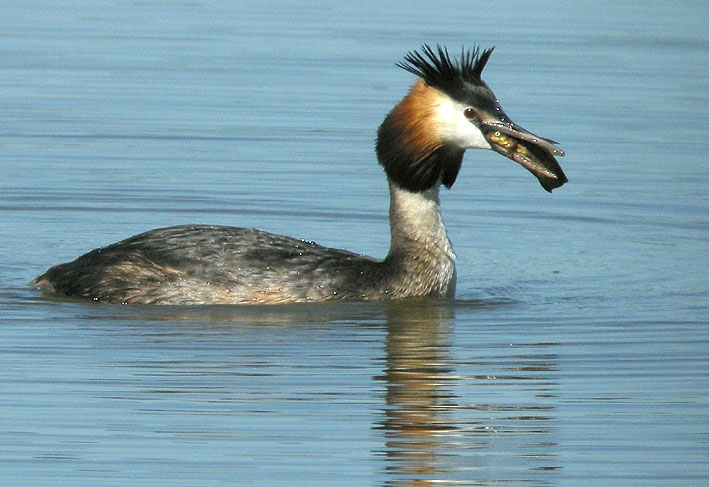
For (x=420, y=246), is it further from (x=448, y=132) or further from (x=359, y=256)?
(x=448, y=132)

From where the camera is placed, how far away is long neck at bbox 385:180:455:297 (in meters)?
13.2

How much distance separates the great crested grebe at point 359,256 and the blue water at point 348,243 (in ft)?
0.60

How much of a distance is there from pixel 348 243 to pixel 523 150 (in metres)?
2.89

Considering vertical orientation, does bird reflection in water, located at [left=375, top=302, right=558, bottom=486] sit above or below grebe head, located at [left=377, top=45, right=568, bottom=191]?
below

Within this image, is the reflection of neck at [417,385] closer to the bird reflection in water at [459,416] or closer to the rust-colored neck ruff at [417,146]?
the bird reflection in water at [459,416]

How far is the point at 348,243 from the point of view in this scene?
49.9ft

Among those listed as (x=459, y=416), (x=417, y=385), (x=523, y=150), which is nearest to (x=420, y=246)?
(x=523, y=150)

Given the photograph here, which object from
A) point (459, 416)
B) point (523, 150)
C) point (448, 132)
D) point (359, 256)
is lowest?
point (459, 416)

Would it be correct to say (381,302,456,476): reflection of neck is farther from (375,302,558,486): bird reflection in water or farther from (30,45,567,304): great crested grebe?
(30,45,567,304): great crested grebe

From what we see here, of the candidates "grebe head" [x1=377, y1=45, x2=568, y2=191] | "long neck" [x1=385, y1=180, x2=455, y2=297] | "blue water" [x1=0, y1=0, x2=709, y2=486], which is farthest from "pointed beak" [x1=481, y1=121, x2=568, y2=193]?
"blue water" [x1=0, y1=0, x2=709, y2=486]

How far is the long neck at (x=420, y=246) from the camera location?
1316cm

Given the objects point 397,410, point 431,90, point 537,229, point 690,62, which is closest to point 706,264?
point 537,229

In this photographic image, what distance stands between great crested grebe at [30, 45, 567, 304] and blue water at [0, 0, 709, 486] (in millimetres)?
182

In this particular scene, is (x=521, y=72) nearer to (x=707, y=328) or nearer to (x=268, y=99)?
(x=268, y=99)
